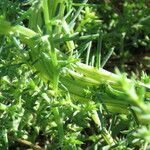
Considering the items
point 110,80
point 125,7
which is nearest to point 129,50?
point 125,7

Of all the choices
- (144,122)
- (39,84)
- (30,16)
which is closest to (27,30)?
(30,16)

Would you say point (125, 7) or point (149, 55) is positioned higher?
point (125, 7)

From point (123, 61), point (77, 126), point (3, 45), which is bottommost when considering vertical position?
point (77, 126)

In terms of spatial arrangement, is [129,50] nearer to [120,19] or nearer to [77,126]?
[120,19]

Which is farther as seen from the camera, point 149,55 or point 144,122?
point 149,55

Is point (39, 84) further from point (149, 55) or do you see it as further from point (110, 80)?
point (149, 55)

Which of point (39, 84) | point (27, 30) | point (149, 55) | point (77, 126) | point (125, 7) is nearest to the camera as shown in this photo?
point (27, 30)

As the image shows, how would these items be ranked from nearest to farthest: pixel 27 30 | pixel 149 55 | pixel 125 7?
pixel 27 30 → pixel 125 7 → pixel 149 55
